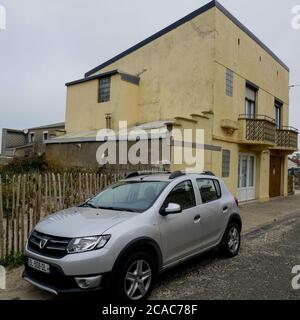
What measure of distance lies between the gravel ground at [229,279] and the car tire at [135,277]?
0.32 metres

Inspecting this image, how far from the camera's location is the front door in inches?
767

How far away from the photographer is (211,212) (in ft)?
18.4

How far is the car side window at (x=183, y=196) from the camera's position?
493cm

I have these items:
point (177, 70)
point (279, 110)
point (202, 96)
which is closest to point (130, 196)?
point (202, 96)

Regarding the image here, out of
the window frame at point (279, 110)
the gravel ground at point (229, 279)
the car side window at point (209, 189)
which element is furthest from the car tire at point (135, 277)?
the window frame at point (279, 110)

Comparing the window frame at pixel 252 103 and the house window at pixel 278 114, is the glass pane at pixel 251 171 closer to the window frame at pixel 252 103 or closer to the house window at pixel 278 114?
the window frame at pixel 252 103

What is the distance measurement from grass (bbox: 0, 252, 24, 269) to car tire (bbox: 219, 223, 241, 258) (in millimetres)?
3724

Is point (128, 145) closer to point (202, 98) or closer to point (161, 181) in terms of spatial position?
point (202, 98)

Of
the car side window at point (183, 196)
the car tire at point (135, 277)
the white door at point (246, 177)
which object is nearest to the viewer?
the car tire at point (135, 277)

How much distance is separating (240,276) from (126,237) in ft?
8.06

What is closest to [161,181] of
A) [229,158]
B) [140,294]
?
[140,294]

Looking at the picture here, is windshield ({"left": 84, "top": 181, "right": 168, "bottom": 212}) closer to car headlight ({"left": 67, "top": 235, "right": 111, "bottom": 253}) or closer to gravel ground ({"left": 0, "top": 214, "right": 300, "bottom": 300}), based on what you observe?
car headlight ({"left": 67, "top": 235, "right": 111, "bottom": 253})

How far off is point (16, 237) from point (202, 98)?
9.39 metres

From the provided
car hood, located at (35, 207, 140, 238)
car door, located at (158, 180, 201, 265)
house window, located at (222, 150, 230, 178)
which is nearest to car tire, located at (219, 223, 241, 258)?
car door, located at (158, 180, 201, 265)
